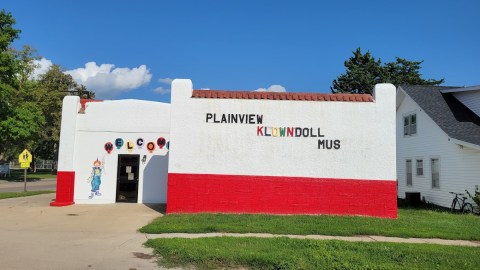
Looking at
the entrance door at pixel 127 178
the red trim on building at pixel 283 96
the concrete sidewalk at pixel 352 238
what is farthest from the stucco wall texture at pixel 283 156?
the entrance door at pixel 127 178

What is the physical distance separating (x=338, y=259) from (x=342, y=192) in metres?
6.20

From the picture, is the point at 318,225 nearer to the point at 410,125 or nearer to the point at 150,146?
the point at 150,146

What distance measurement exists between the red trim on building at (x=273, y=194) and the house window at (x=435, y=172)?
25.4 ft

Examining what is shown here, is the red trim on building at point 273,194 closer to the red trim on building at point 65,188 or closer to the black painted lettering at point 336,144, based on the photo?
the black painted lettering at point 336,144

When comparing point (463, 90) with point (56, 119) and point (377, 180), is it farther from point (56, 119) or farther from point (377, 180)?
point (56, 119)

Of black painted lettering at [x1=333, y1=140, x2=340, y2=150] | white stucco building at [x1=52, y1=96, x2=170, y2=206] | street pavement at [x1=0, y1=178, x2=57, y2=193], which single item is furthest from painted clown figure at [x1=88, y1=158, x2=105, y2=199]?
street pavement at [x1=0, y1=178, x2=57, y2=193]

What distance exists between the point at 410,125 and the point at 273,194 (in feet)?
40.5

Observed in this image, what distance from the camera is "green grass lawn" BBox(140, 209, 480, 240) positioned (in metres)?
10.1

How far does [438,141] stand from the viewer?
63.1ft

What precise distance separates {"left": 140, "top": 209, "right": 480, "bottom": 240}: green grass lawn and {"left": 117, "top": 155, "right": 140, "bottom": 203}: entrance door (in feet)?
15.6

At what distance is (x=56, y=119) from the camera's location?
50.6 meters

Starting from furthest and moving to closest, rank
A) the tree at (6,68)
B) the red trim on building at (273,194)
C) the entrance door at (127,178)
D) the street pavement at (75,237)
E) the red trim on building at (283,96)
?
the tree at (6,68) < the entrance door at (127,178) < the red trim on building at (283,96) < the red trim on building at (273,194) < the street pavement at (75,237)

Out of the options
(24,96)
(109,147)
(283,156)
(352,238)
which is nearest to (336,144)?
(283,156)

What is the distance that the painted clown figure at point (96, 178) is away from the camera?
16656mm
